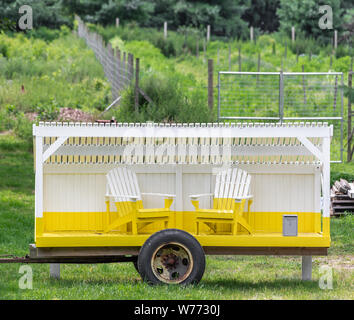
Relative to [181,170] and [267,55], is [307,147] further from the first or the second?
[267,55]

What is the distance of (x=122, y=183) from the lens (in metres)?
9.56

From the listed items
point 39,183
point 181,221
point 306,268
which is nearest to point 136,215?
point 181,221

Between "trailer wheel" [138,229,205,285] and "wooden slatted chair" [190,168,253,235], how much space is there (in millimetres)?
459

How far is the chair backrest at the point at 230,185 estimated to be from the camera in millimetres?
9477

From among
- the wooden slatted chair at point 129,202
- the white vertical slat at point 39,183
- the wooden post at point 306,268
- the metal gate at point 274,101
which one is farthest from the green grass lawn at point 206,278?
the metal gate at point 274,101

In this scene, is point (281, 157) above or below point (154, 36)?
below

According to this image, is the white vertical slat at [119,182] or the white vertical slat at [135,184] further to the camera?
the white vertical slat at [135,184]

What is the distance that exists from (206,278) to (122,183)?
1.44 metres

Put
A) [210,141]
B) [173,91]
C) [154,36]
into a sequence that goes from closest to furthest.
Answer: [210,141] → [173,91] → [154,36]

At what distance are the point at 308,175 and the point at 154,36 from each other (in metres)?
27.7

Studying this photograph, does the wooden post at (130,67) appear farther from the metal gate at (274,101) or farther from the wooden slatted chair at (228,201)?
the wooden slatted chair at (228,201)

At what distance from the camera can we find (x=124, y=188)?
9.52 metres

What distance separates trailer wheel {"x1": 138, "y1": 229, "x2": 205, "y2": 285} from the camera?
8734 mm

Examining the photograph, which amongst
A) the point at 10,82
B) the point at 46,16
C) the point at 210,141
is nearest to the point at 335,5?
the point at 46,16
